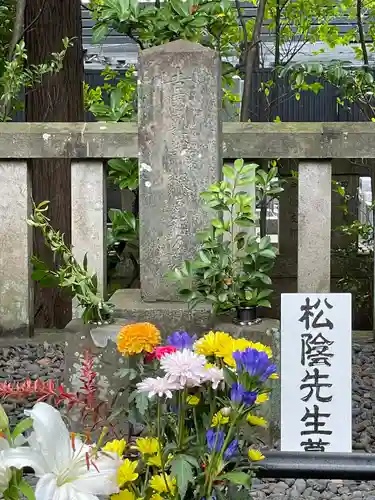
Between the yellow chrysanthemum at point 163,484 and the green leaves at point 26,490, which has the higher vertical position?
the green leaves at point 26,490

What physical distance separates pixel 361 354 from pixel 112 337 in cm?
186

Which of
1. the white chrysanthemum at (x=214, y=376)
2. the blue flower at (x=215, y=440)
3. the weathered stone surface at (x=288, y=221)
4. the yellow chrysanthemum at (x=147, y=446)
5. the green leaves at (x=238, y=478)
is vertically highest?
the weathered stone surface at (x=288, y=221)

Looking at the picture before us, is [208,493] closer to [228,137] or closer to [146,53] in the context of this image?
[146,53]

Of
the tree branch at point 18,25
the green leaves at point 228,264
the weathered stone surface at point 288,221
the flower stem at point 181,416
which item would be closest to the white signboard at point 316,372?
the green leaves at point 228,264


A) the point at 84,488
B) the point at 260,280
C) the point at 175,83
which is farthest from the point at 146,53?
the point at 84,488

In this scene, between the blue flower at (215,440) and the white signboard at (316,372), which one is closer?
the blue flower at (215,440)

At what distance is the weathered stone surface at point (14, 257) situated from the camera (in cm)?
483

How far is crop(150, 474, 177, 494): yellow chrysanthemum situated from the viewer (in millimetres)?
1111

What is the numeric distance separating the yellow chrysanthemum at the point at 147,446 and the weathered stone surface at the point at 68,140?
3.41 metres

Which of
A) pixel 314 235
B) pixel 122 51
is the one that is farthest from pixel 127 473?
pixel 122 51

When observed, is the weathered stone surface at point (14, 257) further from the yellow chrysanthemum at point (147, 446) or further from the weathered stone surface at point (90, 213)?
the yellow chrysanthemum at point (147, 446)

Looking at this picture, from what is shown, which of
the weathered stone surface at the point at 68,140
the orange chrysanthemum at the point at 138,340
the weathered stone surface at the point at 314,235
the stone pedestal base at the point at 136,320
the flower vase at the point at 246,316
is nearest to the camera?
the orange chrysanthemum at the point at 138,340

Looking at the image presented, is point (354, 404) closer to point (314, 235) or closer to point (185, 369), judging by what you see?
point (314, 235)

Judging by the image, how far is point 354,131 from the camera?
4.52 meters
